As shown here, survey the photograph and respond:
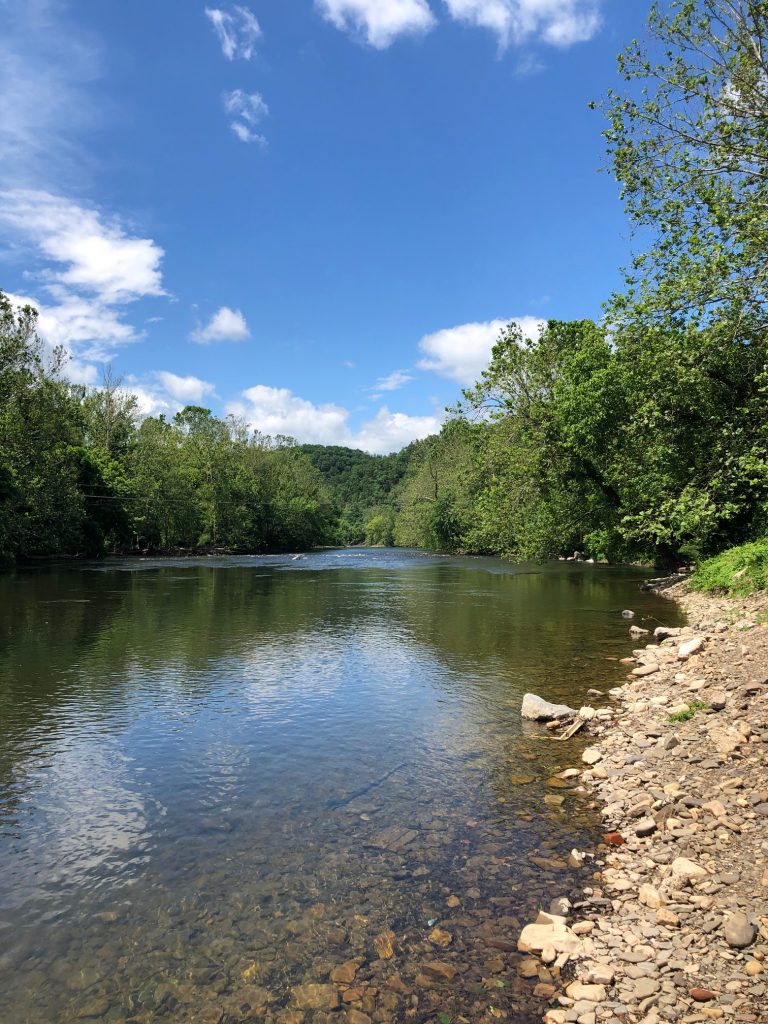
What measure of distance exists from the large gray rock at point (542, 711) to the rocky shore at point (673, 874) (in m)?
0.66

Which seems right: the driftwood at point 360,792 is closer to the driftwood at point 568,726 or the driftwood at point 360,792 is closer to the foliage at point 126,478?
the driftwood at point 568,726

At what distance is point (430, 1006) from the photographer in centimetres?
522

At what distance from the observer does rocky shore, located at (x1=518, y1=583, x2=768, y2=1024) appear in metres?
4.92

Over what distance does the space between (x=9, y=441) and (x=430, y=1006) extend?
5573 cm

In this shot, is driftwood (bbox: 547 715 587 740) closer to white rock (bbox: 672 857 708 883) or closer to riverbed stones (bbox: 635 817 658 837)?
riverbed stones (bbox: 635 817 658 837)

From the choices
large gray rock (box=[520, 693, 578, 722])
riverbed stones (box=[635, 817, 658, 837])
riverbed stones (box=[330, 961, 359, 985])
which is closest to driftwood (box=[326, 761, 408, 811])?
riverbed stones (box=[330, 961, 359, 985])

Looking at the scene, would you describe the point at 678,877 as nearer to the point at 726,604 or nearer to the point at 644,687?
the point at 644,687

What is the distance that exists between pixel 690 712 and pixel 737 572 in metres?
15.2

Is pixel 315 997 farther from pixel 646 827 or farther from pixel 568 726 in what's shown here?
pixel 568 726

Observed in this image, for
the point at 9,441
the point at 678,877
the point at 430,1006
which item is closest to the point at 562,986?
the point at 430,1006

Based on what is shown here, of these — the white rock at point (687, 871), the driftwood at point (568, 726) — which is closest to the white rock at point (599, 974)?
the white rock at point (687, 871)

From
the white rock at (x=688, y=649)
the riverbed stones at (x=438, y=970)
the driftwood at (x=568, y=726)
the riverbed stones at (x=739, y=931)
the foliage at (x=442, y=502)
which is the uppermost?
the foliage at (x=442, y=502)

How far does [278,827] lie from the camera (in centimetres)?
842

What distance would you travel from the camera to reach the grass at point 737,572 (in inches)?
845
